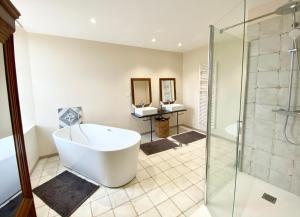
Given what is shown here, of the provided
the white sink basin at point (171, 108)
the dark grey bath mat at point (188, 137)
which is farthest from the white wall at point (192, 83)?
the white sink basin at point (171, 108)

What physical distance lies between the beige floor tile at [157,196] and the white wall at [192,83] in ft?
9.73

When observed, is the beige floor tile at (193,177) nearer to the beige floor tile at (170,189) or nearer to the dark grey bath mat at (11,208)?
the beige floor tile at (170,189)

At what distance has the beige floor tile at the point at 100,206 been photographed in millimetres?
1863

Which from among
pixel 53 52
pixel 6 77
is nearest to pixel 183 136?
pixel 53 52

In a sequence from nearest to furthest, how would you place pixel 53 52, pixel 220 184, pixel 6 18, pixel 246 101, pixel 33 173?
1. pixel 6 18
2. pixel 220 184
3. pixel 246 101
4. pixel 33 173
5. pixel 53 52

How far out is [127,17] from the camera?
2316 millimetres

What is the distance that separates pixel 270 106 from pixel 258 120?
266mm

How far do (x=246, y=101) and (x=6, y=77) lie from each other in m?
2.83

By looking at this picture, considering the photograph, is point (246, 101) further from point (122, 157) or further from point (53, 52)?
point (53, 52)

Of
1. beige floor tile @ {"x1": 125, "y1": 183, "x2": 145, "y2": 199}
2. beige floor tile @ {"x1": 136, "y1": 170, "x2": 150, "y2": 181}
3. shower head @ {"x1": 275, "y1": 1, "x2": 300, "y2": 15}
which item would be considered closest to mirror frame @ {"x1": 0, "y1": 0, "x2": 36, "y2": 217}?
beige floor tile @ {"x1": 125, "y1": 183, "x2": 145, "y2": 199}

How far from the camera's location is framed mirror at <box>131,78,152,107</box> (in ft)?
13.5

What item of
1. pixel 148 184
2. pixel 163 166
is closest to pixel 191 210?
pixel 148 184

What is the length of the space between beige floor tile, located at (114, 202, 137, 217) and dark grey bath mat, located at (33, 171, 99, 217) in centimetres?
51

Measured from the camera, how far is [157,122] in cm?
428
